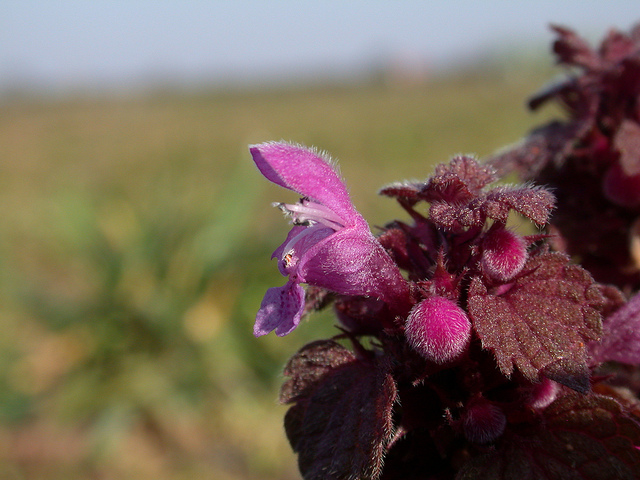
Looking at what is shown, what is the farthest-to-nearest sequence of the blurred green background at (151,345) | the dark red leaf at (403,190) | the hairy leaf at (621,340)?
1. the blurred green background at (151,345)
2. the hairy leaf at (621,340)
3. the dark red leaf at (403,190)

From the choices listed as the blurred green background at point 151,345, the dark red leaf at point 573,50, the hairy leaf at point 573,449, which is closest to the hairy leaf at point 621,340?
the hairy leaf at point 573,449

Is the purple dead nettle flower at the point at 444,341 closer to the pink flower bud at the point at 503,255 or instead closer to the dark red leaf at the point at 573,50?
the pink flower bud at the point at 503,255

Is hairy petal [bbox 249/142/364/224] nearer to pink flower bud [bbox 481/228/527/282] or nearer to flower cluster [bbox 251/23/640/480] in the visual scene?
flower cluster [bbox 251/23/640/480]

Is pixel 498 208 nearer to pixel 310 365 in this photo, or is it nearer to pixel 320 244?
pixel 320 244

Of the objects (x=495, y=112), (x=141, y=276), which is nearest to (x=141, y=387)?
(x=141, y=276)

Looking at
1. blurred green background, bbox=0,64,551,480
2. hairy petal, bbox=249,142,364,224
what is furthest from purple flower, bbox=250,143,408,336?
blurred green background, bbox=0,64,551,480

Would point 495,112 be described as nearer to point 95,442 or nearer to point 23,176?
point 23,176

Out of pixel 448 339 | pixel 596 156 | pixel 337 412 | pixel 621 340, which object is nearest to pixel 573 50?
pixel 596 156

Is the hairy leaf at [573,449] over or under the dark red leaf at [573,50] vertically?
under
